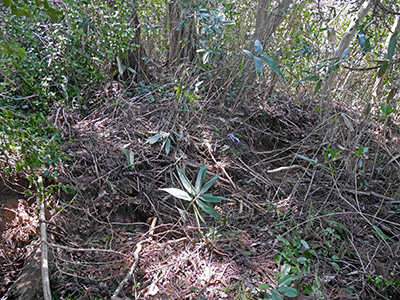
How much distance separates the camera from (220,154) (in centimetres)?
268

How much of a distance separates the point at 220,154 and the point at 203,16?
1.23 m

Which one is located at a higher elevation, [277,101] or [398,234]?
[277,101]

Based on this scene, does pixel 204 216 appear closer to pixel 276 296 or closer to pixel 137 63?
pixel 276 296

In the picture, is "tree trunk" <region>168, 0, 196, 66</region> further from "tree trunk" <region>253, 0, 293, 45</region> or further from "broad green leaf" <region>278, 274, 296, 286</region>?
"broad green leaf" <region>278, 274, 296, 286</region>

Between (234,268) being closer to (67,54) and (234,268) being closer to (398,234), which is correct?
(398,234)

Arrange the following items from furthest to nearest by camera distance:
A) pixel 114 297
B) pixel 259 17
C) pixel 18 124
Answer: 1. pixel 259 17
2. pixel 114 297
3. pixel 18 124

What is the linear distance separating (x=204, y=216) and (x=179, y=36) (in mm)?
2037

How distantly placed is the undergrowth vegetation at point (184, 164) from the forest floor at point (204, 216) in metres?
0.01

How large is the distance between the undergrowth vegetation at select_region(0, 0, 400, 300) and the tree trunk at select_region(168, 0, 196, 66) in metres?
0.03

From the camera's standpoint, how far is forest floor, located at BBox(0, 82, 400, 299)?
1.71 metres

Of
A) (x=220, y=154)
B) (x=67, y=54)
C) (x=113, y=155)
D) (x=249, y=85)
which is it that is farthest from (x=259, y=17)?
(x=113, y=155)

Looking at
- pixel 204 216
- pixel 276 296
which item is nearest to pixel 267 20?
pixel 204 216

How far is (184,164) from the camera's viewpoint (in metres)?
2.42

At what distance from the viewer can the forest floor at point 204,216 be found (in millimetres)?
1713
